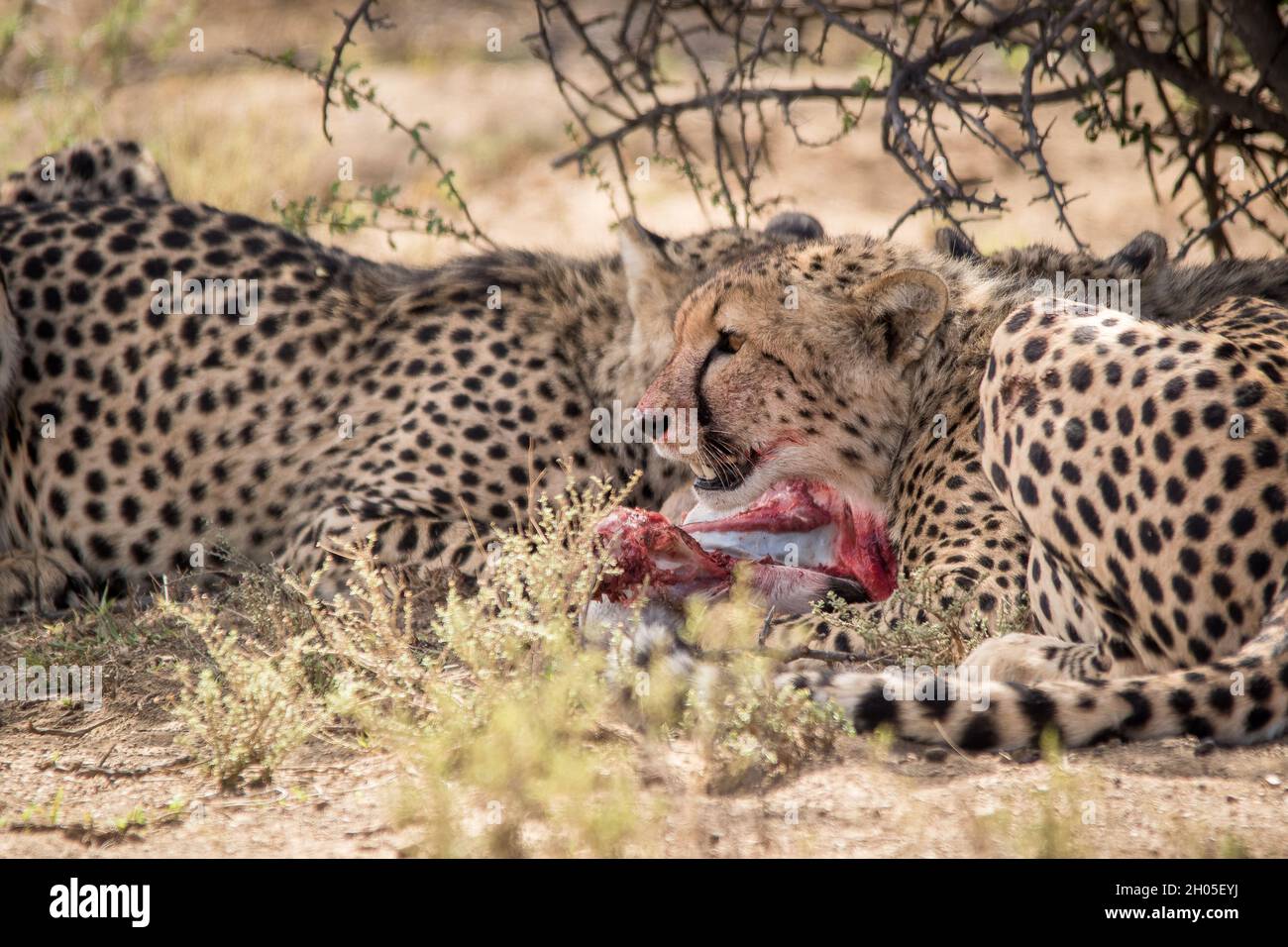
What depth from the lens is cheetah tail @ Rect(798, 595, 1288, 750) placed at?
2924 millimetres

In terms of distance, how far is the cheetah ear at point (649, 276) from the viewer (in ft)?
15.4

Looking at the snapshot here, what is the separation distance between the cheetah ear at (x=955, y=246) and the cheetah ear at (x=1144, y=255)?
39cm

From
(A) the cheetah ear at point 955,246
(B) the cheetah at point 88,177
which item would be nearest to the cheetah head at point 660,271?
(A) the cheetah ear at point 955,246

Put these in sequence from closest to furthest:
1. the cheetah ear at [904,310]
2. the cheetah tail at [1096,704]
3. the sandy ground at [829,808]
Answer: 1. the sandy ground at [829,808]
2. the cheetah tail at [1096,704]
3. the cheetah ear at [904,310]

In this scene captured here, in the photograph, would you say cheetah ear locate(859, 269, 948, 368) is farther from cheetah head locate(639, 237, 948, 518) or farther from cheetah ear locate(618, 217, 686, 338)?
cheetah ear locate(618, 217, 686, 338)

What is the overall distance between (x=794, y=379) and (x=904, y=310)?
33 cm

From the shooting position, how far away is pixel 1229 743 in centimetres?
297

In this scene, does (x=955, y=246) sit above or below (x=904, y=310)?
above

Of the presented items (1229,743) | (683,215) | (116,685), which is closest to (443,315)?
(116,685)

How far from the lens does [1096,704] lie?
2971 mm

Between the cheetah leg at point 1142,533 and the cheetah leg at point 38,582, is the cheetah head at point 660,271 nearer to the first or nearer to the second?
the cheetah leg at point 1142,533

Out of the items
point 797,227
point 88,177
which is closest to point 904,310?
point 797,227

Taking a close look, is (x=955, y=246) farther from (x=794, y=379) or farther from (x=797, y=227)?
(x=794, y=379)
